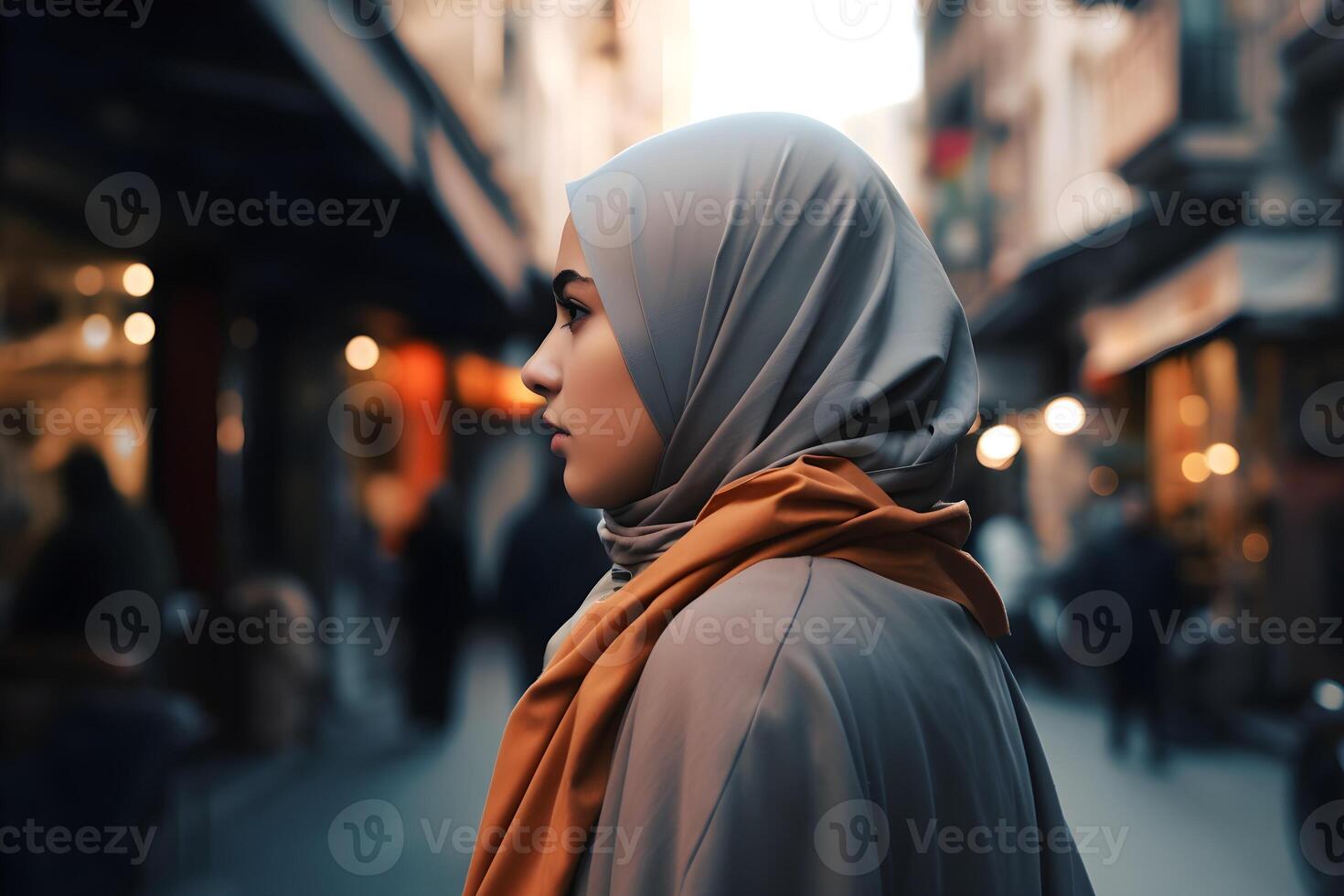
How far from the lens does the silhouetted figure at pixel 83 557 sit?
12.2 feet

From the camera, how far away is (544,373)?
121 centimetres

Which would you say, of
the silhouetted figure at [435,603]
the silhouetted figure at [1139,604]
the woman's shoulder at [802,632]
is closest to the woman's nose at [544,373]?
the woman's shoulder at [802,632]

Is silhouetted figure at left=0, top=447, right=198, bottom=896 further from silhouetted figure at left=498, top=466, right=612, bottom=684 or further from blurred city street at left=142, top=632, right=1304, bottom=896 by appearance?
silhouetted figure at left=498, top=466, right=612, bottom=684

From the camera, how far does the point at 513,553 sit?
4.69 meters

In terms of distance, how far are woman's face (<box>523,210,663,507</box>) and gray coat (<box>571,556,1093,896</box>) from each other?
25cm

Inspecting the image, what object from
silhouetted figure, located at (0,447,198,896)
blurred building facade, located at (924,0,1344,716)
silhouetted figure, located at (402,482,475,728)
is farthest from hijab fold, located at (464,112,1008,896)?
blurred building facade, located at (924,0,1344,716)

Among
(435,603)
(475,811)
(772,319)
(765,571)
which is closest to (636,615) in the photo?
(765,571)

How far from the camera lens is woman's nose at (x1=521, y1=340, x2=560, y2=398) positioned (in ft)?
3.98

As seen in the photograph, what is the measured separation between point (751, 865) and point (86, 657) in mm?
3725

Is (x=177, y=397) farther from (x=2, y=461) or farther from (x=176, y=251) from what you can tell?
(x=2, y=461)

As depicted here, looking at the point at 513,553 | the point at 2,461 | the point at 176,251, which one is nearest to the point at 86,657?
the point at 2,461

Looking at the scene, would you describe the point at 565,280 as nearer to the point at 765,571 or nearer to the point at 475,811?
the point at 765,571

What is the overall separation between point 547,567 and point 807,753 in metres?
3.78

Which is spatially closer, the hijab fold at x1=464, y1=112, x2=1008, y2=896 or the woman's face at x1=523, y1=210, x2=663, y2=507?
the hijab fold at x1=464, y1=112, x2=1008, y2=896
